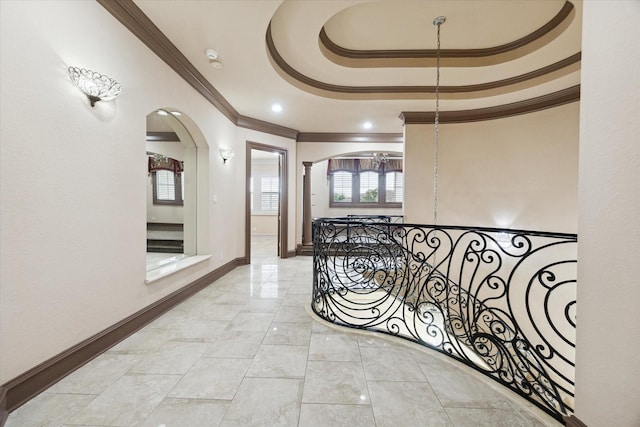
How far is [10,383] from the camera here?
4.71 feet

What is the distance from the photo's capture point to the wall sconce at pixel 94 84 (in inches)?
69.5

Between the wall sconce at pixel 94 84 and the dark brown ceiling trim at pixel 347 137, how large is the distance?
4110 mm

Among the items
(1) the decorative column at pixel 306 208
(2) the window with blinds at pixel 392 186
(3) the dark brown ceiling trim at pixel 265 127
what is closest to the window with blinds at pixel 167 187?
(3) the dark brown ceiling trim at pixel 265 127

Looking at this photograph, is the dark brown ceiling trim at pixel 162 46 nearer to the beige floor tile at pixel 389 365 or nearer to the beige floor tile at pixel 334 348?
the beige floor tile at pixel 334 348

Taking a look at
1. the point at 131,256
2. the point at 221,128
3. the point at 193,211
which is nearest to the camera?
the point at 131,256

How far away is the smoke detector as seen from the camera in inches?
108

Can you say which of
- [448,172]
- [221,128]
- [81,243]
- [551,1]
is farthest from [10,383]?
[448,172]

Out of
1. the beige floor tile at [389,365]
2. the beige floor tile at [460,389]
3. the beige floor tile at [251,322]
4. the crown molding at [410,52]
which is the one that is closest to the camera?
the beige floor tile at [460,389]

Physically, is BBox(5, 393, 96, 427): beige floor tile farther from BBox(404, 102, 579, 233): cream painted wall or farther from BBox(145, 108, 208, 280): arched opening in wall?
BBox(404, 102, 579, 233): cream painted wall

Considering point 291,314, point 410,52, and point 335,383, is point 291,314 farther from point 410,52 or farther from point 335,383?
point 410,52

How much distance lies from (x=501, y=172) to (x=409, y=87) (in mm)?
2195

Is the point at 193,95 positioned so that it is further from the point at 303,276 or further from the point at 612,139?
the point at 612,139

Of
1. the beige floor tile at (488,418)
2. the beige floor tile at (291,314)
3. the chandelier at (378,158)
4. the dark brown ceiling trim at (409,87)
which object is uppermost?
the dark brown ceiling trim at (409,87)

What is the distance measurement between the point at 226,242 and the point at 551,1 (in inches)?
196
